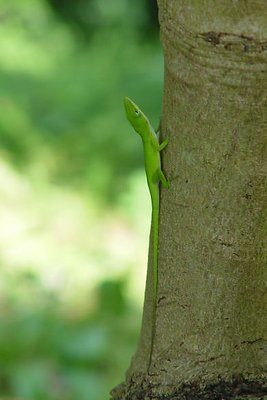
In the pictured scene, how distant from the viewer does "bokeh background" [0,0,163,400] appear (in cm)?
311

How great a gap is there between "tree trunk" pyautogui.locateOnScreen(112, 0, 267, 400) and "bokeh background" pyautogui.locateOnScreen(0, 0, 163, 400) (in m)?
0.98

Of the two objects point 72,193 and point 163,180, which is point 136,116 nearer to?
point 163,180

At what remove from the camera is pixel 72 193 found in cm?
415

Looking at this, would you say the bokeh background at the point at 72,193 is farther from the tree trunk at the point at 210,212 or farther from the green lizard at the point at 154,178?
the tree trunk at the point at 210,212

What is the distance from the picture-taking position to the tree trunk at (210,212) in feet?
3.40

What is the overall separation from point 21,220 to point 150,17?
2434mm

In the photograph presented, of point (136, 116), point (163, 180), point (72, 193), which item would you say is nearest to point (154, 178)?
point (163, 180)

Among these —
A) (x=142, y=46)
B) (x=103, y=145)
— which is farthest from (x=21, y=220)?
(x=142, y=46)

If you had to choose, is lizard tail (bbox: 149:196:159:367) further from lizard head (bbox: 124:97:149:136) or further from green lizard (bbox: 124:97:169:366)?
lizard head (bbox: 124:97:149:136)

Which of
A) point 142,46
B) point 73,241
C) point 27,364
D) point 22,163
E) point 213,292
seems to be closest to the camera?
point 213,292

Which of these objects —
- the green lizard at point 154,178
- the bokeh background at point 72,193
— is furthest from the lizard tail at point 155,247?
the bokeh background at point 72,193

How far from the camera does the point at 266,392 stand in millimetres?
1319

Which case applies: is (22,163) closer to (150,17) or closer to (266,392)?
(150,17)

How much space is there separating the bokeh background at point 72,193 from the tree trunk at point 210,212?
38.5 inches
